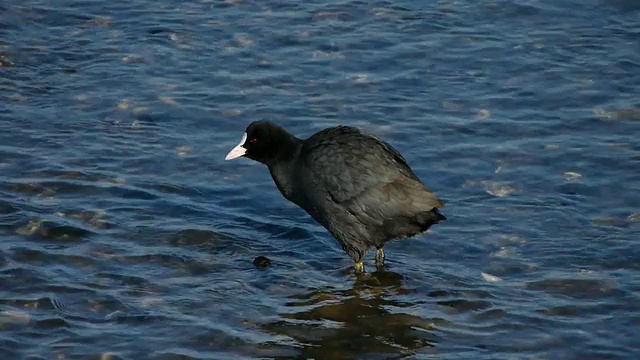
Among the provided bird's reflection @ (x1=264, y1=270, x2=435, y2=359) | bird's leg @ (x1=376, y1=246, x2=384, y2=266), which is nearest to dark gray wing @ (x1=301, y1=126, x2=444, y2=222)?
bird's leg @ (x1=376, y1=246, x2=384, y2=266)

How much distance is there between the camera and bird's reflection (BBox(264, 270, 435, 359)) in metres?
7.83

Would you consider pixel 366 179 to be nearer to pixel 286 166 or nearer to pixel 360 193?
pixel 360 193

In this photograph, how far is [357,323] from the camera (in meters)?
8.30

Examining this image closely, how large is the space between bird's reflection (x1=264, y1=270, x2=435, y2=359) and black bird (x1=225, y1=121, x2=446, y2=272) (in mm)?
374

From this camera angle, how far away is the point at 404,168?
9.05 m

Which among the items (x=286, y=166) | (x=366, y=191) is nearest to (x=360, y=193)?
(x=366, y=191)

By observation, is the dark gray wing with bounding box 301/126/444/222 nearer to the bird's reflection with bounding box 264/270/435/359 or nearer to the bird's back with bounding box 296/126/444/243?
the bird's back with bounding box 296/126/444/243

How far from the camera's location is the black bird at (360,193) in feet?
29.0

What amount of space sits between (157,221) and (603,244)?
11.6 feet

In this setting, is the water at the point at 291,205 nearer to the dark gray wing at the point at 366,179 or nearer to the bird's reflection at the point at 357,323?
the bird's reflection at the point at 357,323

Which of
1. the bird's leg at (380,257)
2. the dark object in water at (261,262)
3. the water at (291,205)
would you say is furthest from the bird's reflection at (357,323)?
the dark object in water at (261,262)

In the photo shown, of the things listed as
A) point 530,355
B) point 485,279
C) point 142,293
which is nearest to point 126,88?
point 142,293

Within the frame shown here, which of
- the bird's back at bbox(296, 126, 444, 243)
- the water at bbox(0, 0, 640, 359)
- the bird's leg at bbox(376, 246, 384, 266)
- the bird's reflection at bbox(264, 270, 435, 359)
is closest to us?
the bird's reflection at bbox(264, 270, 435, 359)

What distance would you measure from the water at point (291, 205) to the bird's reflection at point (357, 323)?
0.02m
